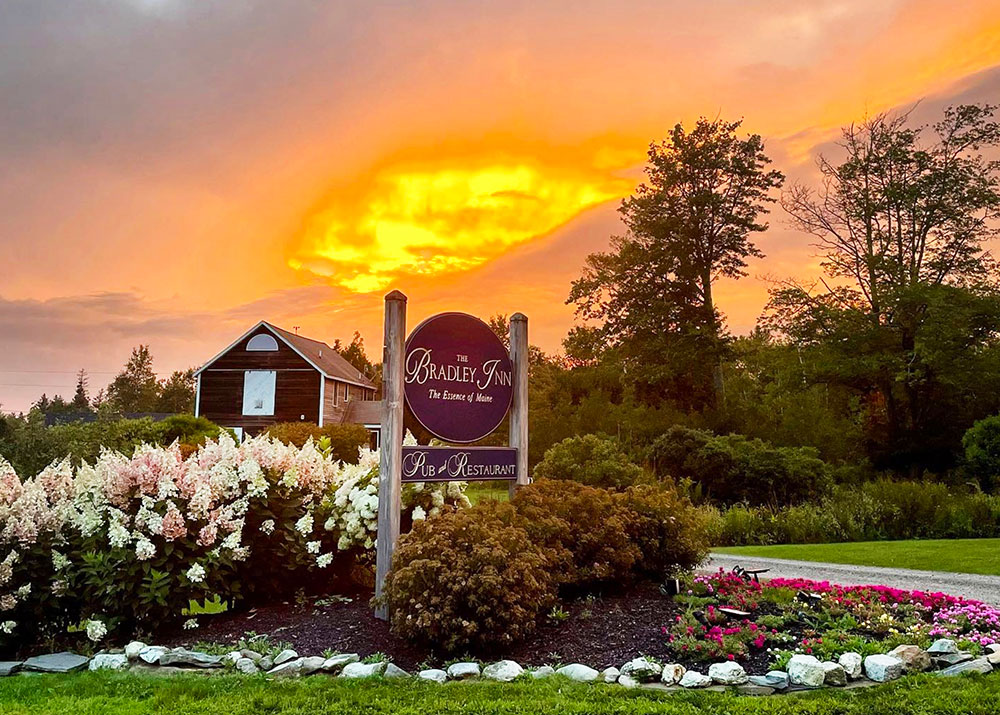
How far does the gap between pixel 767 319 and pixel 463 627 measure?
788 inches

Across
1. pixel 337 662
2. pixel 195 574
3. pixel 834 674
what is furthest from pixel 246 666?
pixel 834 674

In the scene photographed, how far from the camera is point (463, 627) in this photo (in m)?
4.14

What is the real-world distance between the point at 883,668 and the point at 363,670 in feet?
9.23

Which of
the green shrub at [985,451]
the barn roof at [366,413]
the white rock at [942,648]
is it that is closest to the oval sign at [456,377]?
the barn roof at [366,413]

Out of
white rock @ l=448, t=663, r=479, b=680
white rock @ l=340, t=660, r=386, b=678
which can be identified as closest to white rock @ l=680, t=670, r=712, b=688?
white rock @ l=448, t=663, r=479, b=680

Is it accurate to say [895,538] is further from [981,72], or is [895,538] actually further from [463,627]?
[981,72]

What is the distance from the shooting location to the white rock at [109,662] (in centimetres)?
440

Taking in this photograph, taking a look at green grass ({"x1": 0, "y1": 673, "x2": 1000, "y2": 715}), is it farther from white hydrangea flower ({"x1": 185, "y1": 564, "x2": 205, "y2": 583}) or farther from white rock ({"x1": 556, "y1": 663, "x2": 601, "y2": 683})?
white hydrangea flower ({"x1": 185, "y1": 564, "x2": 205, "y2": 583})

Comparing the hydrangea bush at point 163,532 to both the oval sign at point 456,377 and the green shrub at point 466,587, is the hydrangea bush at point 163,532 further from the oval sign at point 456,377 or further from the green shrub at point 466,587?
the green shrub at point 466,587

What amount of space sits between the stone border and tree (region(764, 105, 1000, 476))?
52.9ft

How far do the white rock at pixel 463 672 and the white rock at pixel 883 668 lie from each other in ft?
6.97

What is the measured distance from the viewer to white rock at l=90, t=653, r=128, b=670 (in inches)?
173

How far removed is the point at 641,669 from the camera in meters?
3.92

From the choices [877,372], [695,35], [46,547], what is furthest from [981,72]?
[46,547]
